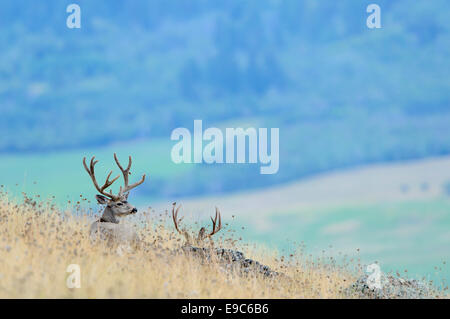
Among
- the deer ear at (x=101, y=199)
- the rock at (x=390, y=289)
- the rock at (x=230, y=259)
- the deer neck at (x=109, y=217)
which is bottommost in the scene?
the rock at (x=390, y=289)

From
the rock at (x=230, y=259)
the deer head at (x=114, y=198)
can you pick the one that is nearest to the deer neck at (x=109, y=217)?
the deer head at (x=114, y=198)

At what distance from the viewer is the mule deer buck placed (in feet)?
36.3

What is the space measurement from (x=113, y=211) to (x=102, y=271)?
2.30 metres

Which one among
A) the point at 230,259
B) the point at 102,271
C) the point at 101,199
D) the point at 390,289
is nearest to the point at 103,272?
the point at 102,271

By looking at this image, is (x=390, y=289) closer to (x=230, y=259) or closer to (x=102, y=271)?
(x=230, y=259)

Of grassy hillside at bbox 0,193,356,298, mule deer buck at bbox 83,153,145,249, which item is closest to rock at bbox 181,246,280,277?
grassy hillside at bbox 0,193,356,298

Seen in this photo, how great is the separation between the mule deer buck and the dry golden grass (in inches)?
12.6

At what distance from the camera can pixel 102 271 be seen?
902 cm

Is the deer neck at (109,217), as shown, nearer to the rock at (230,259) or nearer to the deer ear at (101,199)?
the deer ear at (101,199)

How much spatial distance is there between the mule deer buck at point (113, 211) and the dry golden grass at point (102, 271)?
32 centimetres

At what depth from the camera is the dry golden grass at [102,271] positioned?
804 cm
